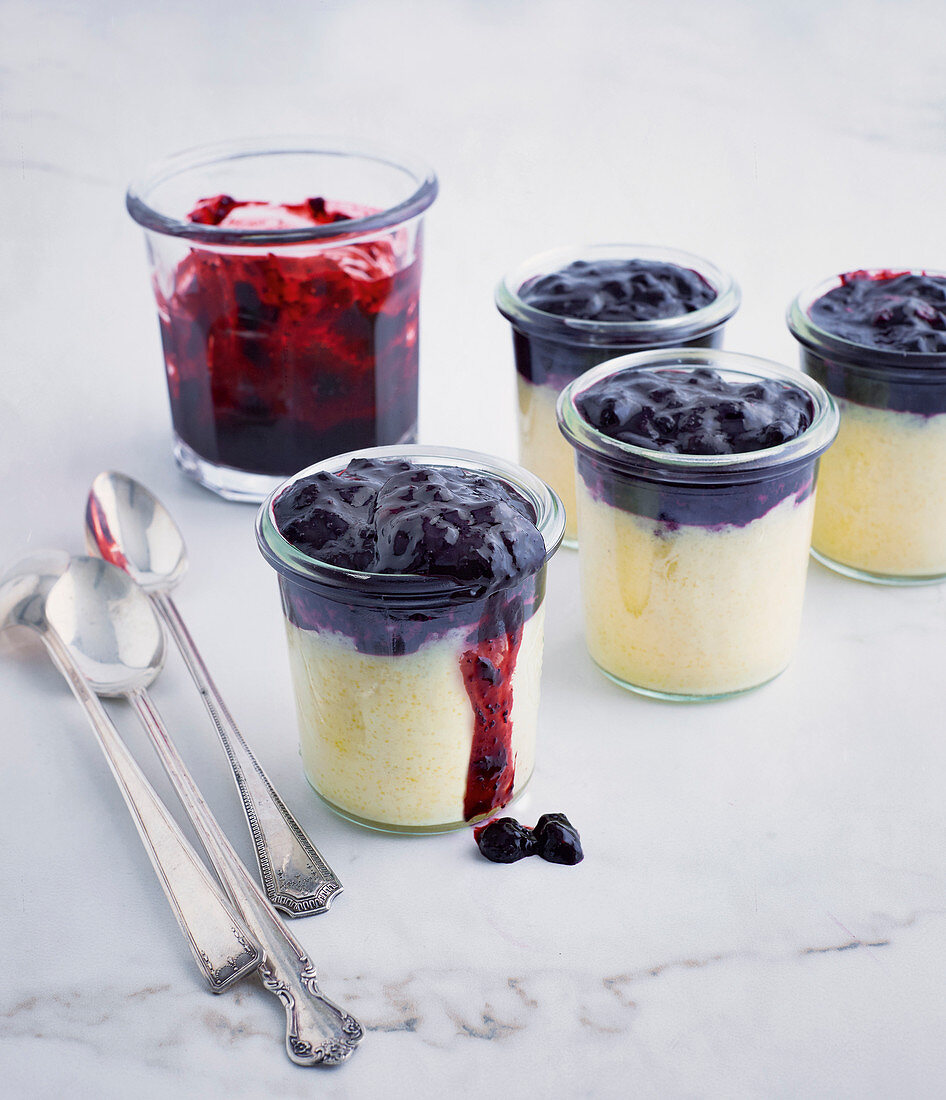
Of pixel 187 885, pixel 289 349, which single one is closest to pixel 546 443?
pixel 289 349

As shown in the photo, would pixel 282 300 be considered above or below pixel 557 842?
above

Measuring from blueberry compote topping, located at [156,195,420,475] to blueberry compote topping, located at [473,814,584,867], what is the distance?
0.72 metres

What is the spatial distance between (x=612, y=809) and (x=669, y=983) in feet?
0.74

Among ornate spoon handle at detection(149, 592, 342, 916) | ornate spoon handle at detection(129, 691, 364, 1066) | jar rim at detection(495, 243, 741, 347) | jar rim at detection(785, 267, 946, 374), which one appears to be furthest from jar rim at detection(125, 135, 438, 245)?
ornate spoon handle at detection(129, 691, 364, 1066)

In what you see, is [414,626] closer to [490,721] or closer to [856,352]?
[490,721]

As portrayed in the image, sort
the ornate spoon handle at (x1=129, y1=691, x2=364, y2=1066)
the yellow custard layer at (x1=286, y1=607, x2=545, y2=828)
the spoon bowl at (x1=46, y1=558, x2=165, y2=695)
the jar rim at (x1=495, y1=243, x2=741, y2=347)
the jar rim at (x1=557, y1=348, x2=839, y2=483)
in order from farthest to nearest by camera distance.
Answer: the jar rim at (x1=495, y1=243, x2=741, y2=347)
the spoon bowl at (x1=46, y1=558, x2=165, y2=695)
the jar rim at (x1=557, y1=348, x2=839, y2=483)
the yellow custard layer at (x1=286, y1=607, x2=545, y2=828)
the ornate spoon handle at (x1=129, y1=691, x2=364, y2=1066)

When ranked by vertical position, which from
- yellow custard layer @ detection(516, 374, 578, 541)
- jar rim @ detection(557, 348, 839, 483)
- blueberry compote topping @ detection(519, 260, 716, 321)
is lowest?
yellow custard layer @ detection(516, 374, 578, 541)

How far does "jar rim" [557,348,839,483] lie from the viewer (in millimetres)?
1199

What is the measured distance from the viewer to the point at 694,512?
1239mm

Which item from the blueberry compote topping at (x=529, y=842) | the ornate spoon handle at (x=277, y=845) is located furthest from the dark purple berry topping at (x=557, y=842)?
the ornate spoon handle at (x=277, y=845)

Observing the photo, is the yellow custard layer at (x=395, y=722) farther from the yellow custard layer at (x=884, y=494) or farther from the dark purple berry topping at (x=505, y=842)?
the yellow custard layer at (x=884, y=494)

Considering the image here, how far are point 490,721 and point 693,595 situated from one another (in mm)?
290

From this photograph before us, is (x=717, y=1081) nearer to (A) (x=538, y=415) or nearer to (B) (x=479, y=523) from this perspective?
(B) (x=479, y=523)

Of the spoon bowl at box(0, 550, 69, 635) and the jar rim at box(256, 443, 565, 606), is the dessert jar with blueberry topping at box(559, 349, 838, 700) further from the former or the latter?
the spoon bowl at box(0, 550, 69, 635)
